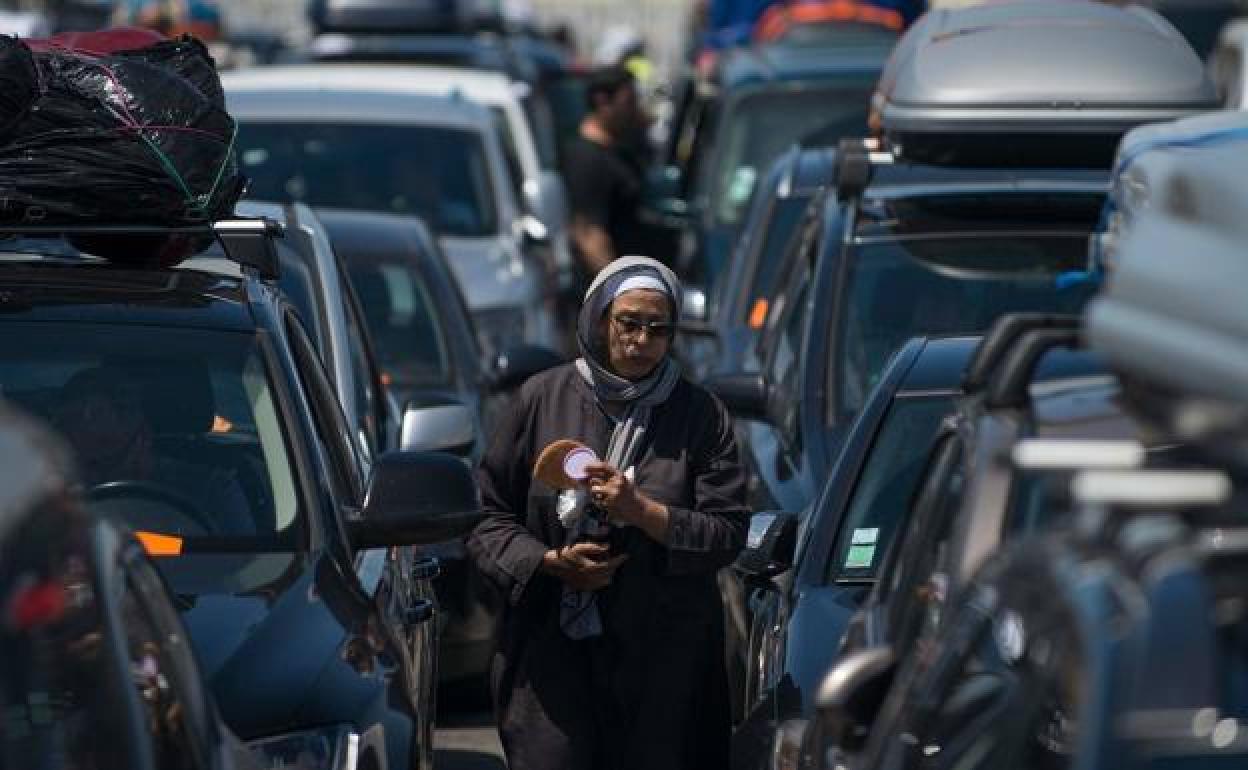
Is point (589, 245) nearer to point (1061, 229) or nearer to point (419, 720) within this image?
point (1061, 229)

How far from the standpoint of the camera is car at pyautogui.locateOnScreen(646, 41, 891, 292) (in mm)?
14664

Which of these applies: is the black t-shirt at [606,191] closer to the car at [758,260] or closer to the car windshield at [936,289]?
the car at [758,260]

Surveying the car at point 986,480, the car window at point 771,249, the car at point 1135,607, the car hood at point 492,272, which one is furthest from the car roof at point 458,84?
the car at point 1135,607

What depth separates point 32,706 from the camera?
3988 mm

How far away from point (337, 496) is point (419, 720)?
0.56 metres

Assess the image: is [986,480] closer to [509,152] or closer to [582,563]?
[582,563]

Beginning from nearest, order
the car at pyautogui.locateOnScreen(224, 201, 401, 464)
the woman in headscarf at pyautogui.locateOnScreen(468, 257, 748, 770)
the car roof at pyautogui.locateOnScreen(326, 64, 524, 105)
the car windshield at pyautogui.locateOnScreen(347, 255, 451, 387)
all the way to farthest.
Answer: the woman in headscarf at pyautogui.locateOnScreen(468, 257, 748, 770) → the car at pyautogui.locateOnScreen(224, 201, 401, 464) → the car windshield at pyautogui.locateOnScreen(347, 255, 451, 387) → the car roof at pyautogui.locateOnScreen(326, 64, 524, 105)

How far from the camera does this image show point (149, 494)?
6.22 meters

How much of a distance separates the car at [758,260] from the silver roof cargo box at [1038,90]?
3.59 ft

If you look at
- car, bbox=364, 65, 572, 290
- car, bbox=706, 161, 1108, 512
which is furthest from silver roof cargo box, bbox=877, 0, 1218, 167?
car, bbox=364, 65, 572, 290

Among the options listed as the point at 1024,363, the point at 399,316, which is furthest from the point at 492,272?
the point at 1024,363

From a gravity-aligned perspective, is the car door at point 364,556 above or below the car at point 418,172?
above

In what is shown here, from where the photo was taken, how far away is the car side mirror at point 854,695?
459cm

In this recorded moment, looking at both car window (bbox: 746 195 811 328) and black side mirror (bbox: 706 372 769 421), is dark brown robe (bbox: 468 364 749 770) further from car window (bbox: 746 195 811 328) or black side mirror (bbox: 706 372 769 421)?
car window (bbox: 746 195 811 328)
